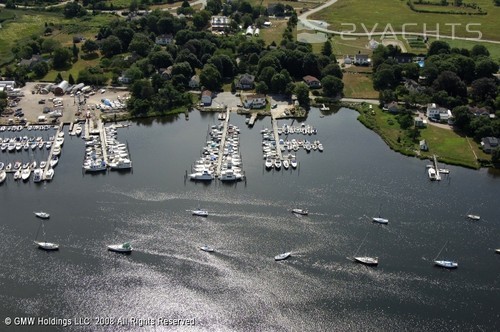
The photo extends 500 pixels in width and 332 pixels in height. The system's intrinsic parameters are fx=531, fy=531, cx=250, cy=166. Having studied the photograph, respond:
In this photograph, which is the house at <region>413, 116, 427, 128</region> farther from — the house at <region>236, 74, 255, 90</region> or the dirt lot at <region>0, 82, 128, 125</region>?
the dirt lot at <region>0, 82, 128, 125</region>

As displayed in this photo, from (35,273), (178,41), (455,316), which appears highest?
(178,41)

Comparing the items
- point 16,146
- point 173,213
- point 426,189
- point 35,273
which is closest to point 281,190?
point 173,213

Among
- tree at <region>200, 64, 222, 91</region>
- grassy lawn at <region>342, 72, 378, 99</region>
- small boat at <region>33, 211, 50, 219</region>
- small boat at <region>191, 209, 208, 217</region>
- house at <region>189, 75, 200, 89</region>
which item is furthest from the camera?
house at <region>189, 75, 200, 89</region>

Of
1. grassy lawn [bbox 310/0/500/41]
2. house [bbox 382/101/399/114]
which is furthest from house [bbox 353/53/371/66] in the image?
house [bbox 382/101/399/114]

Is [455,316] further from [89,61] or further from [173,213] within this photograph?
[89,61]

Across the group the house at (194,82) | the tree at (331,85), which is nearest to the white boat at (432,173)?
the tree at (331,85)

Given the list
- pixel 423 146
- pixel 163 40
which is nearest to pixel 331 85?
pixel 423 146
